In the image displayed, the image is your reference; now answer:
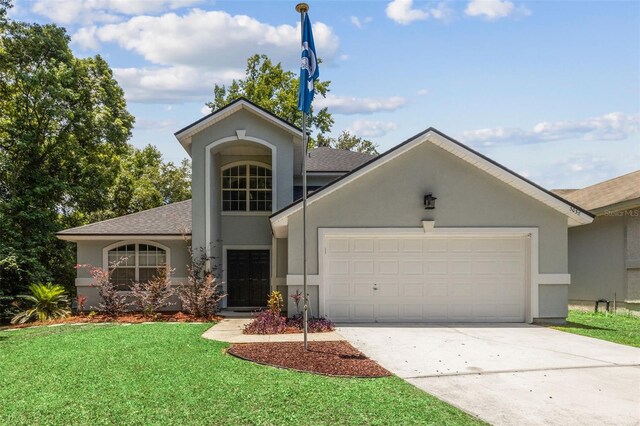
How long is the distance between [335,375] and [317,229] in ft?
18.0

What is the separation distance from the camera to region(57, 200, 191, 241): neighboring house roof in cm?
1536

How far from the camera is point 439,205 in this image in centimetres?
1248

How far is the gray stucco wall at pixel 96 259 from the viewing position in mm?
15789

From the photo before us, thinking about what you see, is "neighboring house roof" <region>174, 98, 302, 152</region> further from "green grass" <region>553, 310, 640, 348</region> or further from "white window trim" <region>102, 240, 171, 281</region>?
"green grass" <region>553, 310, 640, 348</region>

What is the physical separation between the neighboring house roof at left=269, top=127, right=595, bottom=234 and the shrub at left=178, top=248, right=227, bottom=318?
328 cm

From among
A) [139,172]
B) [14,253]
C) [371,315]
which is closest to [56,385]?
[371,315]

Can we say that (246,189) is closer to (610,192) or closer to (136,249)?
(136,249)

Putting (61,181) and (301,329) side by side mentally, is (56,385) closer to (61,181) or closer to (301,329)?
(301,329)

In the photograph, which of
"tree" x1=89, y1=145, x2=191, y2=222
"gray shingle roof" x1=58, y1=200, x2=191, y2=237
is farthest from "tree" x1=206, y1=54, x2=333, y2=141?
"gray shingle roof" x1=58, y1=200, x2=191, y2=237

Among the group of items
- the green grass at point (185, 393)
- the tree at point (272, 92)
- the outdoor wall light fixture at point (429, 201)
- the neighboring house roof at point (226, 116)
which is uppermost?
the tree at point (272, 92)

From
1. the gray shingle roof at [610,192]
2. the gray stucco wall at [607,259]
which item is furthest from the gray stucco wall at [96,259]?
the gray shingle roof at [610,192]

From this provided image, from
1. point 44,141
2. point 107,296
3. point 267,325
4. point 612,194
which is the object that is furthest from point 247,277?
point 612,194

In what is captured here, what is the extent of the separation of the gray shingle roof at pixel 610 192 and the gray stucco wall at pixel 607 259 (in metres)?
0.49

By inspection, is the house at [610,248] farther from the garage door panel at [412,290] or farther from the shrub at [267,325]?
the shrub at [267,325]
